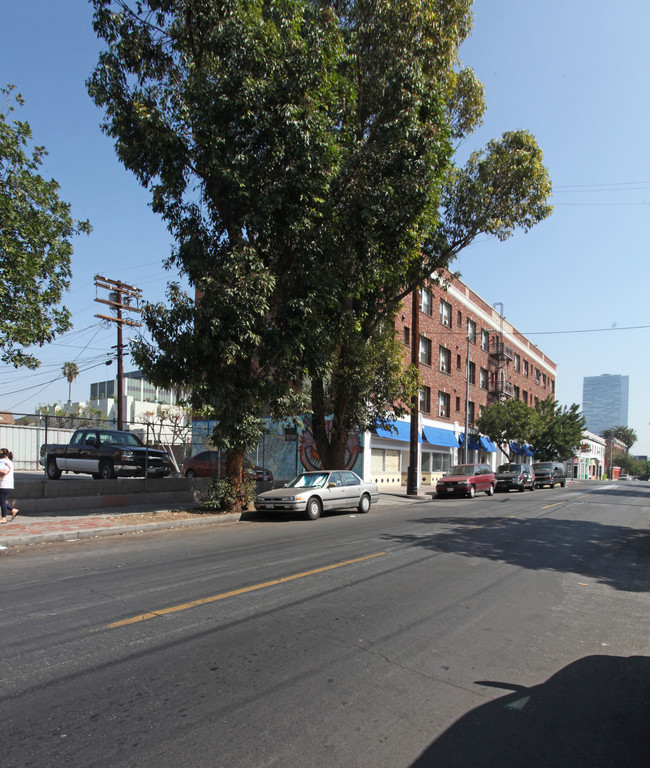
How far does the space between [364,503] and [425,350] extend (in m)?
20.1

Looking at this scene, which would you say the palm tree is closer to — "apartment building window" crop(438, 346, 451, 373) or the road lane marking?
"apartment building window" crop(438, 346, 451, 373)

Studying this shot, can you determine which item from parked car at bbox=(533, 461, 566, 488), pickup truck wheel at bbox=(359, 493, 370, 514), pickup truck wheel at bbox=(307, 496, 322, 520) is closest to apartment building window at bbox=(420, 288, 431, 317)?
parked car at bbox=(533, 461, 566, 488)

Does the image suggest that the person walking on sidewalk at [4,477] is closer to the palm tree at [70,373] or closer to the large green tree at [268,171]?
the large green tree at [268,171]

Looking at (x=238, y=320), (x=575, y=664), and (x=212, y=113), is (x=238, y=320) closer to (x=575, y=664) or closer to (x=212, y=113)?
(x=212, y=113)

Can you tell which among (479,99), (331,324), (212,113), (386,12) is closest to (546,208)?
(479,99)

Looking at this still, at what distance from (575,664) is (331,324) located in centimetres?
1258

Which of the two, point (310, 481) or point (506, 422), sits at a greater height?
point (506, 422)

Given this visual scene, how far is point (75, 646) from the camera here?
481cm

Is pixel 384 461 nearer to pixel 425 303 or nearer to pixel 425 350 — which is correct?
pixel 425 350

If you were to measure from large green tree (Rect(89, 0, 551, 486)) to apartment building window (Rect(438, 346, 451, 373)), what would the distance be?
21.6 metres

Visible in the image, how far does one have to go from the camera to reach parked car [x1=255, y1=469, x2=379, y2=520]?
50.8 feet

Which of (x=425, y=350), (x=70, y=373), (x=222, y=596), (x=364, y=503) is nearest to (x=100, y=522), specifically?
(x=222, y=596)

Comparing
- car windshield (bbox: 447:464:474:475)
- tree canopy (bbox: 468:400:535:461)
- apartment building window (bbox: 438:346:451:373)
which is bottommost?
car windshield (bbox: 447:464:474:475)

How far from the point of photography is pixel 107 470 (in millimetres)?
18641
